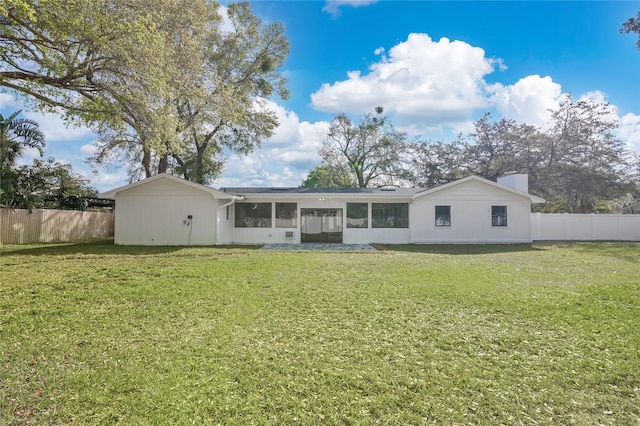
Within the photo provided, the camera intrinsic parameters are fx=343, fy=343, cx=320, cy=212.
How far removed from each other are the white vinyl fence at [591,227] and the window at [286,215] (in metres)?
A: 13.5

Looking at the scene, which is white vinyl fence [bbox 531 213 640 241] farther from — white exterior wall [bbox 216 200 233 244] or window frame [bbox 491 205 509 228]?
white exterior wall [bbox 216 200 233 244]

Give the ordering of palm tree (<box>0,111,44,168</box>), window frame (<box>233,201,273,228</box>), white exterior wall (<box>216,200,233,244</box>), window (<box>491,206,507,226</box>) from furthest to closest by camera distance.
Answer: window (<box>491,206,507,226</box>) → window frame (<box>233,201,273,228</box>) → white exterior wall (<box>216,200,233,244</box>) → palm tree (<box>0,111,44,168</box>)

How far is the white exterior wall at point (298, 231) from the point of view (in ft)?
54.1

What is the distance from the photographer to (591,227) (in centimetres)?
1892

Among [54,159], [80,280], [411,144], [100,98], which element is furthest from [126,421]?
[411,144]

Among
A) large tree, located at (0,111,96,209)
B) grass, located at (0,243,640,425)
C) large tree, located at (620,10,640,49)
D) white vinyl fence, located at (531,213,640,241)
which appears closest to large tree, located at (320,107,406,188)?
white vinyl fence, located at (531,213,640,241)

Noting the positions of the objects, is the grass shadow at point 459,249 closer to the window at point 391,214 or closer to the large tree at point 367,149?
the window at point 391,214

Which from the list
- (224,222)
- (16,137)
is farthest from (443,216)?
(16,137)

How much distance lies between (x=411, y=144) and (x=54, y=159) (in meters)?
25.0

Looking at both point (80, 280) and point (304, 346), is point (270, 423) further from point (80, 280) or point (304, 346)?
point (80, 280)

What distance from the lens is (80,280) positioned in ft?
23.1

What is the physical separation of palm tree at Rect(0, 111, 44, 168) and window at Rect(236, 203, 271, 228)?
30.8 feet

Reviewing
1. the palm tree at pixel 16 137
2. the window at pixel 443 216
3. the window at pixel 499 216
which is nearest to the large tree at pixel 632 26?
the window at pixel 499 216

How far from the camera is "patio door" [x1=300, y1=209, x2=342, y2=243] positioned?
1675cm
